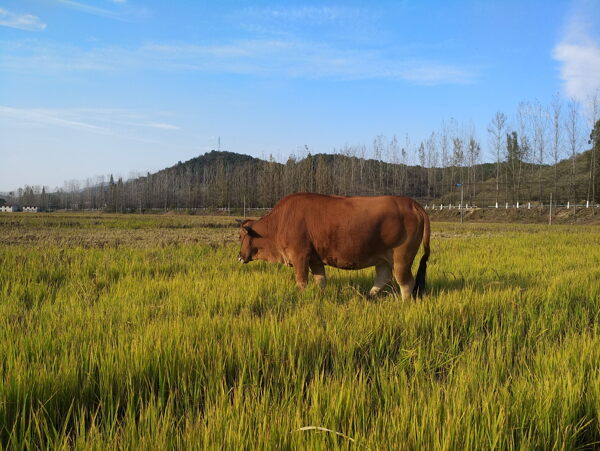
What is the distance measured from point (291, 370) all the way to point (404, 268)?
106 inches

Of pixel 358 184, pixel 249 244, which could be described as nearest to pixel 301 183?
pixel 358 184

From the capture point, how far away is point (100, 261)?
6.92 metres

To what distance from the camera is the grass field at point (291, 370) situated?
158 centimetres

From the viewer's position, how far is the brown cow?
15.5 ft

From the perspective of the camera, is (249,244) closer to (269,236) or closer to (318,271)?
(269,236)

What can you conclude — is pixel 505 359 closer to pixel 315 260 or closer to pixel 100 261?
pixel 315 260

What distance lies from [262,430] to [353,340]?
1.28 meters

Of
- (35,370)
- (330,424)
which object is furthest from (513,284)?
(35,370)

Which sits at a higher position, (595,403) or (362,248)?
(362,248)

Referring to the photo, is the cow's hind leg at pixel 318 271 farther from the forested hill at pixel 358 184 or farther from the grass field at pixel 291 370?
the forested hill at pixel 358 184

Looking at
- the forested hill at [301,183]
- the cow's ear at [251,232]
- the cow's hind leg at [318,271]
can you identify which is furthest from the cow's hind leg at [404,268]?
the forested hill at [301,183]

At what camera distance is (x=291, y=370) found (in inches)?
90.2

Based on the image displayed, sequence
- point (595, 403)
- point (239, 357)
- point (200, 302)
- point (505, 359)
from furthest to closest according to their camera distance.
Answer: point (200, 302)
point (505, 359)
point (239, 357)
point (595, 403)

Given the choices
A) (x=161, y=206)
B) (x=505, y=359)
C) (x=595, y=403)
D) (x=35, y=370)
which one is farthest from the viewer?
(x=161, y=206)
